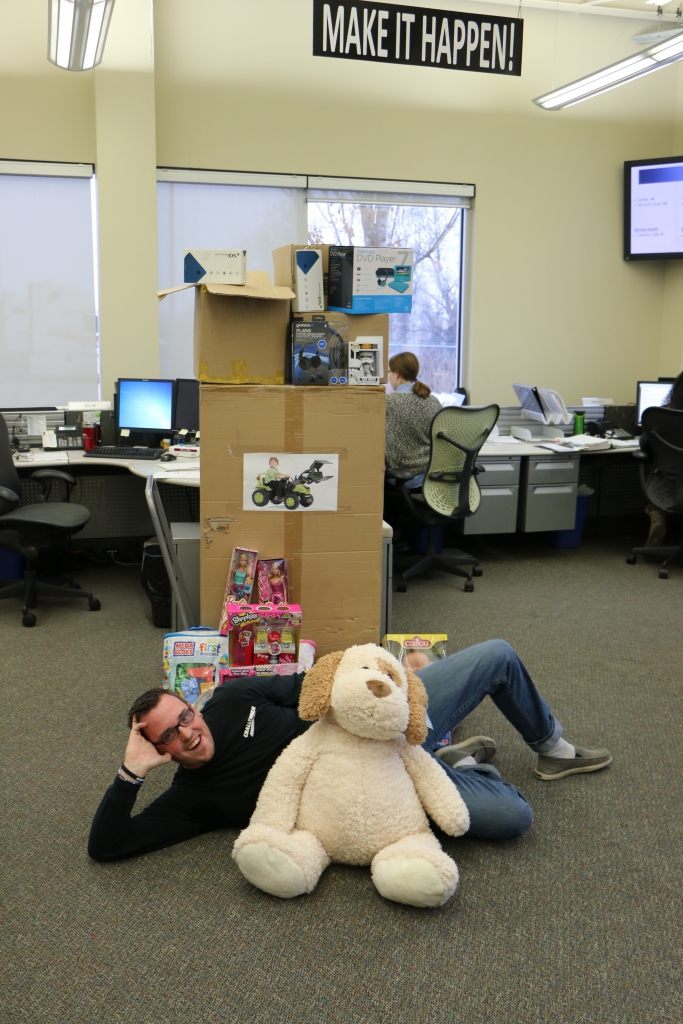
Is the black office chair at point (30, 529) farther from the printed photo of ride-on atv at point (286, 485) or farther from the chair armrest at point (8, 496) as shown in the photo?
the printed photo of ride-on atv at point (286, 485)

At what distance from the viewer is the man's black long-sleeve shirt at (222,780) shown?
6.43 feet

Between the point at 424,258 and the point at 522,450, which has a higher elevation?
the point at 424,258

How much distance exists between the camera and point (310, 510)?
2697 mm

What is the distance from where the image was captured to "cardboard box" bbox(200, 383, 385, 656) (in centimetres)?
261

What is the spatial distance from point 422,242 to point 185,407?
214cm

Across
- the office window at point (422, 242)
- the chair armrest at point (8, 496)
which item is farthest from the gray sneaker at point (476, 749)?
the office window at point (422, 242)

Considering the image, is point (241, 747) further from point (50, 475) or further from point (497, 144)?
point (497, 144)

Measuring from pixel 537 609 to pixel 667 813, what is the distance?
1.77 meters

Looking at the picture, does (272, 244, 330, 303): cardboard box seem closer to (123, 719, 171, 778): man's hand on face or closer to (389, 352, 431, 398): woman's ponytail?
(123, 719, 171, 778): man's hand on face

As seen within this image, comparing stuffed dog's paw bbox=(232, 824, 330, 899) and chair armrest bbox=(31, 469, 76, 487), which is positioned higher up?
chair armrest bbox=(31, 469, 76, 487)

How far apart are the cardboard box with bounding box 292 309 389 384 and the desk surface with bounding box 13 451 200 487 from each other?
1.05m

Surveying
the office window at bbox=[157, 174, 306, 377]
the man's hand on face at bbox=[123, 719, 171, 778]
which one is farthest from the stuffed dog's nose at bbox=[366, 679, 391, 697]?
the office window at bbox=[157, 174, 306, 377]

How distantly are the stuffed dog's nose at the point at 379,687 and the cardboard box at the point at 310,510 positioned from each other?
900 millimetres

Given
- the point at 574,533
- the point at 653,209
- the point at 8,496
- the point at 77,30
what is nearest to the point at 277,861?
the point at 8,496
